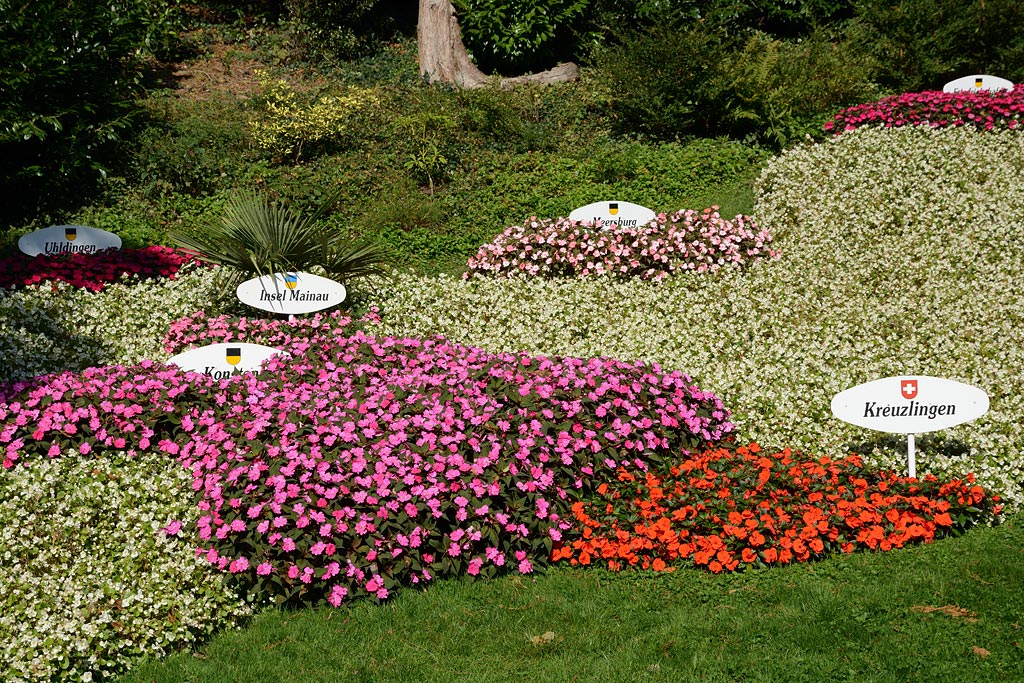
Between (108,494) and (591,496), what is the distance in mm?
3114

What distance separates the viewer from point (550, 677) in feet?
15.2

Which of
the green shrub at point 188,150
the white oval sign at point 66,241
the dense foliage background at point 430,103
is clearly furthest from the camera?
the green shrub at point 188,150

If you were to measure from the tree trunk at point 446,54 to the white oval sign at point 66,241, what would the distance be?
8678mm

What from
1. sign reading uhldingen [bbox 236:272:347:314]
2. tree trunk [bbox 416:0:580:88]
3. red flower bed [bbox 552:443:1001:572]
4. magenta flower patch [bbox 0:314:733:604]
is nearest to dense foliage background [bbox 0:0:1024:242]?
tree trunk [bbox 416:0:580:88]

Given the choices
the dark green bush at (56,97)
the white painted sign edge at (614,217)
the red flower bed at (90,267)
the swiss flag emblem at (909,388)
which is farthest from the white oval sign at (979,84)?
the dark green bush at (56,97)

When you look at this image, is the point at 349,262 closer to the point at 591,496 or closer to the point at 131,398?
the point at 131,398

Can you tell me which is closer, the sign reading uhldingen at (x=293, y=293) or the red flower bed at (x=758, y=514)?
the red flower bed at (x=758, y=514)

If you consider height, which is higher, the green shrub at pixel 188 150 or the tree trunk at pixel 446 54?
the tree trunk at pixel 446 54

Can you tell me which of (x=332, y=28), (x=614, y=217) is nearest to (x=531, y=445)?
(x=614, y=217)

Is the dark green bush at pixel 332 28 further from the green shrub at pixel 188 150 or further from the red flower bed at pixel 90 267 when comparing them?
the red flower bed at pixel 90 267

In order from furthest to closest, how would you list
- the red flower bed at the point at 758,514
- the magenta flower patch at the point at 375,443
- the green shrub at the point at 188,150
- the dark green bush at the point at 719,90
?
the dark green bush at the point at 719,90 → the green shrub at the point at 188,150 → the red flower bed at the point at 758,514 → the magenta flower patch at the point at 375,443

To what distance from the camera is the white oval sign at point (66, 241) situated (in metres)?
10.1

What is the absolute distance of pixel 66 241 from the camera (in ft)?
33.6

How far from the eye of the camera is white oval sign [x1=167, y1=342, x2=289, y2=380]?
291 inches
